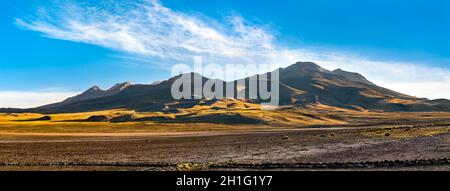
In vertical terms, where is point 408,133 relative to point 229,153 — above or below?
above

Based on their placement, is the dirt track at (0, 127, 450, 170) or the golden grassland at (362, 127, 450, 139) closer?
the dirt track at (0, 127, 450, 170)

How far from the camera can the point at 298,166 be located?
92.5 ft

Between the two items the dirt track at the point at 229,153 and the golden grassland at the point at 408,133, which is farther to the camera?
the golden grassland at the point at 408,133

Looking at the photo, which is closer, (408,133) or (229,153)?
(229,153)
